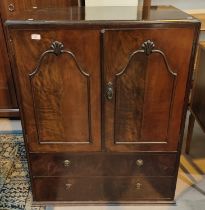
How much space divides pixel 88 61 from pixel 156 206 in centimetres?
94

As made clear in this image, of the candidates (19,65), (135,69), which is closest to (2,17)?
(19,65)

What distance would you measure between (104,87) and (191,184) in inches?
37.1

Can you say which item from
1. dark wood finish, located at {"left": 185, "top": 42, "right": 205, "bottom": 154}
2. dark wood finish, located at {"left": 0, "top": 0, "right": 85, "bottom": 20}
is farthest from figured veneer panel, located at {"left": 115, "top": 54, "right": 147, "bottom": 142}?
dark wood finish, located at {"left": 0, "top": 0, "right": 85, "bottom": 20}

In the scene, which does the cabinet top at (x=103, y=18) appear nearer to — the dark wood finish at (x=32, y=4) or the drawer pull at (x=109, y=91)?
the drawer pull at (x=109, y=91)

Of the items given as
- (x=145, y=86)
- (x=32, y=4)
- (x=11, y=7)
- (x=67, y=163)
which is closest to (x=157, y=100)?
(x=145, y=86)

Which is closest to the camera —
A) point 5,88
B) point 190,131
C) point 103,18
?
point 103,18

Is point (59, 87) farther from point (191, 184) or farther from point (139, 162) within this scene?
point (191, 184)

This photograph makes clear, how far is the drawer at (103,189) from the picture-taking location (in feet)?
4.67

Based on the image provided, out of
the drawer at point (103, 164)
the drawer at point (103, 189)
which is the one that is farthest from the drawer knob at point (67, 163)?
the drawer at point (103, 189)

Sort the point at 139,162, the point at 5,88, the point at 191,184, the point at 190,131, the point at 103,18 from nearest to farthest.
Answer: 1. the point at 103,18
2. the point at 139,162
3. the point at 191,184
4. the point at 190,131
5. the point at 5,88

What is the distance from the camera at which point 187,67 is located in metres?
1.15

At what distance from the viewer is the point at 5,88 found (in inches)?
88.0

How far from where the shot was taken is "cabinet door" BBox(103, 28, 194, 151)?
3.55 feet

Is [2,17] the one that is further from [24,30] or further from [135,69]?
[135,69]
